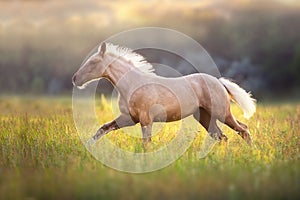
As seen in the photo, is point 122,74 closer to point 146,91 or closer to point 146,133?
point 146,91

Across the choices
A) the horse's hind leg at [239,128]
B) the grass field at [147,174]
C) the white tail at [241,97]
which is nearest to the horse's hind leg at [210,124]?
the horse's hind leg at [239,128]

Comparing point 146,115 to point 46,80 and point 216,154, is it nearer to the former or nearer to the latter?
point 216,154

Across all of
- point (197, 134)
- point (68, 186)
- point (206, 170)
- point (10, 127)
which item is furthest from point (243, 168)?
point (10, 127)

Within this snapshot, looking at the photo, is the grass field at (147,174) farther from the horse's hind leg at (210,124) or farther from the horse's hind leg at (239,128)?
the horse's hind leg at (210,124)

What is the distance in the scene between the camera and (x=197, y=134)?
9.22 metres

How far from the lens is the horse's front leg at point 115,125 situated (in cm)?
810

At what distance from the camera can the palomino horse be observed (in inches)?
314

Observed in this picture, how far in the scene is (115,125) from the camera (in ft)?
27.2

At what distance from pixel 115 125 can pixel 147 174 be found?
2.63 m

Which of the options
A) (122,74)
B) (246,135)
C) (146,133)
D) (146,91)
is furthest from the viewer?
(246,135)

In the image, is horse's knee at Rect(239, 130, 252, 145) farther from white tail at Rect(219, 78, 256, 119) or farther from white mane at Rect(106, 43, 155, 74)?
white mane at Rect(106, 43, 155, 74)

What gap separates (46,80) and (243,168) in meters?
34.7

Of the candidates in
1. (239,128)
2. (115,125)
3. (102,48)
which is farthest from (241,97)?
(102,48)

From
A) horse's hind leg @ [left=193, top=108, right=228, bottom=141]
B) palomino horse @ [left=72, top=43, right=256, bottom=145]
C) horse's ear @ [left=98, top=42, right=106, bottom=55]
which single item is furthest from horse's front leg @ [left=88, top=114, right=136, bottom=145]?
horse's hind leg @ [left=193, top=108, right=228, bottom=141]
